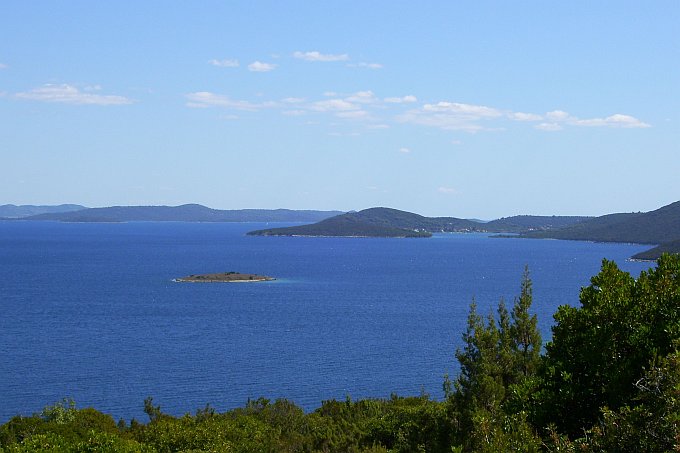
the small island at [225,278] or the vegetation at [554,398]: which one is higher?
the vegetation at [554,398]

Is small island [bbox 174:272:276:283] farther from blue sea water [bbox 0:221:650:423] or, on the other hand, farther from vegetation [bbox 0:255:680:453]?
vegetation [bbox 0:255:680:453]

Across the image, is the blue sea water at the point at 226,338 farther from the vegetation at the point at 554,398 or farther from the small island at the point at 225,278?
the vegetation at the point at 554,398

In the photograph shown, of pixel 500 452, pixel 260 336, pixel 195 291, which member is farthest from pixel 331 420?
pixel 195 291

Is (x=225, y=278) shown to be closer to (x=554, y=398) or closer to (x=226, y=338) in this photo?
(x=226, y=338)

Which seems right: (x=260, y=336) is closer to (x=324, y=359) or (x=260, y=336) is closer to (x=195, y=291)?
(x=324, y=359)

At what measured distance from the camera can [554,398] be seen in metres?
19.2

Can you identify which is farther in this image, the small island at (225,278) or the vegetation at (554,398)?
the small island at (225,278)

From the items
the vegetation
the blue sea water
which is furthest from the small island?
the vegetation

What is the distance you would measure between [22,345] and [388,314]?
56384mm

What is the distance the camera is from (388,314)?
123500 millimetres

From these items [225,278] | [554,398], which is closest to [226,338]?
[225,278]

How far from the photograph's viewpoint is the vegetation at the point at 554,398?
1271 centimetres

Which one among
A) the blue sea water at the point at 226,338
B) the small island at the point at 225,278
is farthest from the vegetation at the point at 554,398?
the small island at the point at 225,278

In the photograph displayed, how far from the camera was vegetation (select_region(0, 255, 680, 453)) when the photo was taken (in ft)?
41.7
